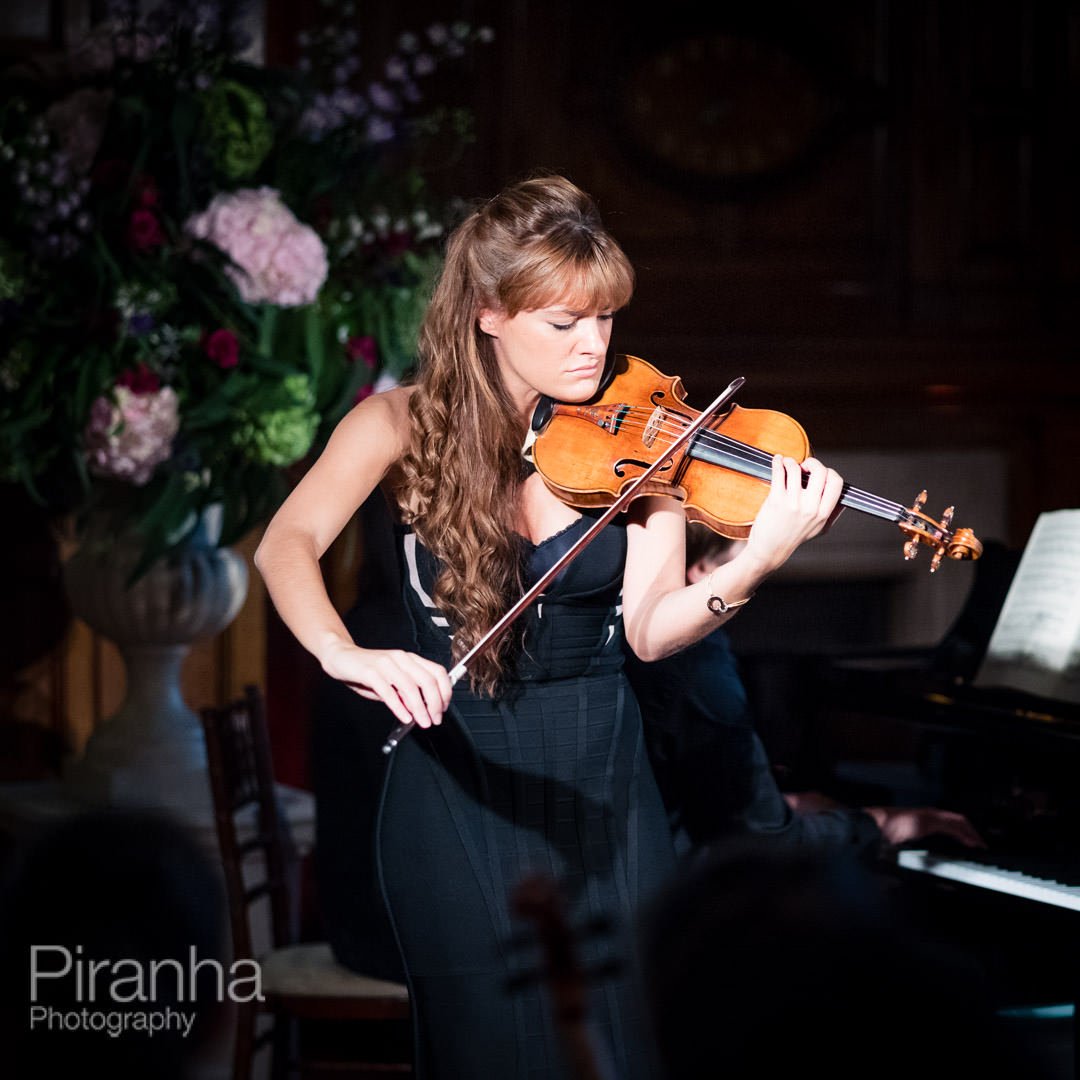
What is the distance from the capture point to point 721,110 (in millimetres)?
3596

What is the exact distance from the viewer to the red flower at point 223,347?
2.18 metres

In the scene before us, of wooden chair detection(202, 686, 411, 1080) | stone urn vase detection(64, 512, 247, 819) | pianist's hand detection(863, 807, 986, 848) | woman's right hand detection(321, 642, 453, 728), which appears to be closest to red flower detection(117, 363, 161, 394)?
stone urn vase detection(64, 512, 247, 819)

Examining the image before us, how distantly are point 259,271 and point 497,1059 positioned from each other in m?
1.15

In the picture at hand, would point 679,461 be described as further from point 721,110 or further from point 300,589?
point 721,110

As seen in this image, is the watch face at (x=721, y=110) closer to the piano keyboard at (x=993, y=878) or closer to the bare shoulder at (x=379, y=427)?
the piano keyboard at (x=993, y=878)

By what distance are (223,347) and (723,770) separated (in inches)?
35.5

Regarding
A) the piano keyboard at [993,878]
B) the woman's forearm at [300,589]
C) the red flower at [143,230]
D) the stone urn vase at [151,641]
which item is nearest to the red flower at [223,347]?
the red flower at [143,230]

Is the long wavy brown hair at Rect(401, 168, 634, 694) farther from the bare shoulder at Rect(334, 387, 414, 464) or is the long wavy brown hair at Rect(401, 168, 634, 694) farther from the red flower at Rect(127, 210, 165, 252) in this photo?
the red flower at Rect(127, 210, 165, 252)

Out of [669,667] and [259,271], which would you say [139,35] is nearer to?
[259,271]

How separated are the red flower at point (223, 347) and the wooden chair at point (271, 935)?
0.50m

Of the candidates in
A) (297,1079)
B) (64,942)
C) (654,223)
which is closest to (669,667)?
(297,1079)

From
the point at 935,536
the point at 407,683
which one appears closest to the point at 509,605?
the point at 407,683

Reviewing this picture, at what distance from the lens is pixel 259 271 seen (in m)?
2.14

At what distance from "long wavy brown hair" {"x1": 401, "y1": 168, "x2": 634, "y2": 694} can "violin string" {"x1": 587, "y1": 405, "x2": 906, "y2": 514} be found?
11 centimetres
